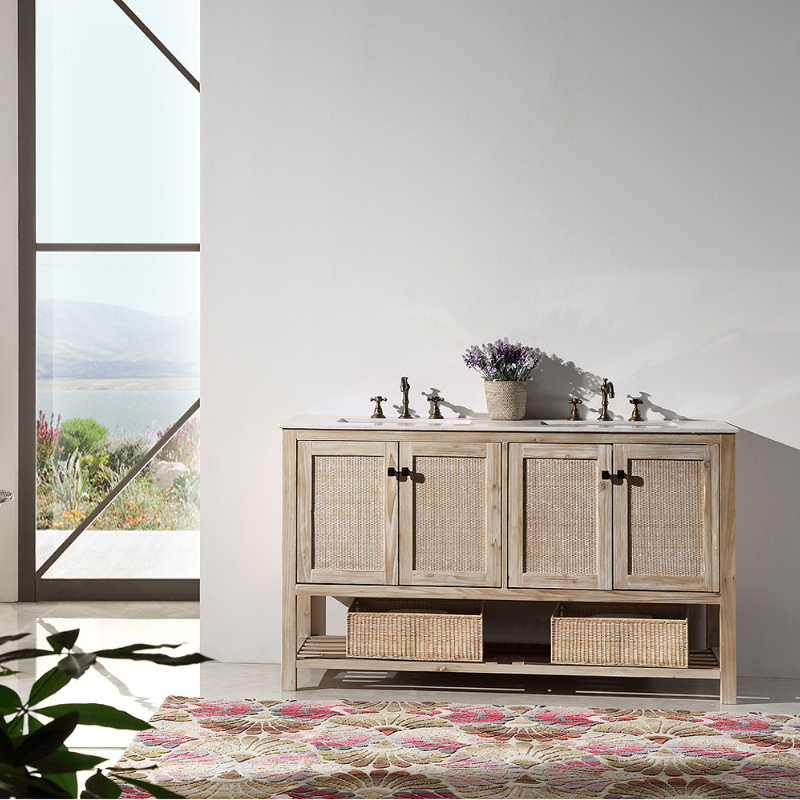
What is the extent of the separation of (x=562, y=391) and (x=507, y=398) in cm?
28

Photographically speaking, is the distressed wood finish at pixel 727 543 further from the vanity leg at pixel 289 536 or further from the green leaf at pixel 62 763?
the green leaf at pixel 62 763

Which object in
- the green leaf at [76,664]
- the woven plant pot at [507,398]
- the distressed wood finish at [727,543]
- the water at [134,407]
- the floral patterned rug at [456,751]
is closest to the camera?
the green leaf at [76,664]

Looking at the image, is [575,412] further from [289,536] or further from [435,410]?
[289,536]

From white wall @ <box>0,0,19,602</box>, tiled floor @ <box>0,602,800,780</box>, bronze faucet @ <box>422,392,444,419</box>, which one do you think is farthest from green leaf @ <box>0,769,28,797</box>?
white wall @ <box>0,0,19,602</box>

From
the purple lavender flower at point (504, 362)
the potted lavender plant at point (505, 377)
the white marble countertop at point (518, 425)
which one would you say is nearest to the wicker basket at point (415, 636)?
the white marble countertop at point (518, 425)

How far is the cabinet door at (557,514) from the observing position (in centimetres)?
278

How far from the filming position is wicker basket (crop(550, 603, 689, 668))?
9.04ft

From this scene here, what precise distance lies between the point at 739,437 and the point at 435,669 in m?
1.38

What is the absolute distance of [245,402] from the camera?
10.6 ft

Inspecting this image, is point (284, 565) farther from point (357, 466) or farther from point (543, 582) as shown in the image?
point (543, 582)

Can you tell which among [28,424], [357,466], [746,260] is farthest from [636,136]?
[28,424]

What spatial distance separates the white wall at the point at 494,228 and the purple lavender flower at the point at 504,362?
9cm

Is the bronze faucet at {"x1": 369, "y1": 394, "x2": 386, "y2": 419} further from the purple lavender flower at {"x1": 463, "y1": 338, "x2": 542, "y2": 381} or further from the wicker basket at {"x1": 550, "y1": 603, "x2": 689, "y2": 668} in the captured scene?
the wicker basket at {"x1": 550, "y1": 603, "x2": 689, "y2": 668}

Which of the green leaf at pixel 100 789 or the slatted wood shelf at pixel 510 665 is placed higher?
the green leaf at pixel 100 789
